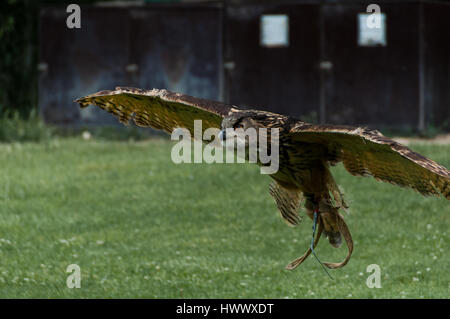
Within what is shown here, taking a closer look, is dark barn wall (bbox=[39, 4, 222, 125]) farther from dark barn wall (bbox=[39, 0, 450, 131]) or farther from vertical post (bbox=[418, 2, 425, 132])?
vertical post (bbox=[418, 2, 425, 132])

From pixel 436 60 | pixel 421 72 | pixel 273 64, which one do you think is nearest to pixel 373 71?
pixel 421 72

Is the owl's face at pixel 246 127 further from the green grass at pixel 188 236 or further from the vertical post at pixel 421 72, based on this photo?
the vertical post at pixel 421 72

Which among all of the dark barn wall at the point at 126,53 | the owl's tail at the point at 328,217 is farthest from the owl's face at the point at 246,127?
the dark barn wall at the point at 126,53

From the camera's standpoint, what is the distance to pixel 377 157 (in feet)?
15.6

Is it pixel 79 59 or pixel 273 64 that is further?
pixel 79 59

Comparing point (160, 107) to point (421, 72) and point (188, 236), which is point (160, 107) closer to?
point (188, 236)

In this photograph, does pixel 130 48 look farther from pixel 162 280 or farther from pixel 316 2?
pixel 162 280

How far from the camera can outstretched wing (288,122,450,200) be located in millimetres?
4105

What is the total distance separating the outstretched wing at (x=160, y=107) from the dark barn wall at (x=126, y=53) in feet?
39.1

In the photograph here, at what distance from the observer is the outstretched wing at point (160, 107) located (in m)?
4.97

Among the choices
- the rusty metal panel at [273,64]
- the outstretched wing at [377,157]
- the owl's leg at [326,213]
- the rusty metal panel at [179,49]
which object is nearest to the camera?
the outstretched wing at [377,157]

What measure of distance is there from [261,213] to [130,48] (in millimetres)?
8555

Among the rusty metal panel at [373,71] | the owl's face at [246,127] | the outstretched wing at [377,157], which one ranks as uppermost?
the rusty metal panel at [373,71]

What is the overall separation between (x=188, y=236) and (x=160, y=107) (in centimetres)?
411
